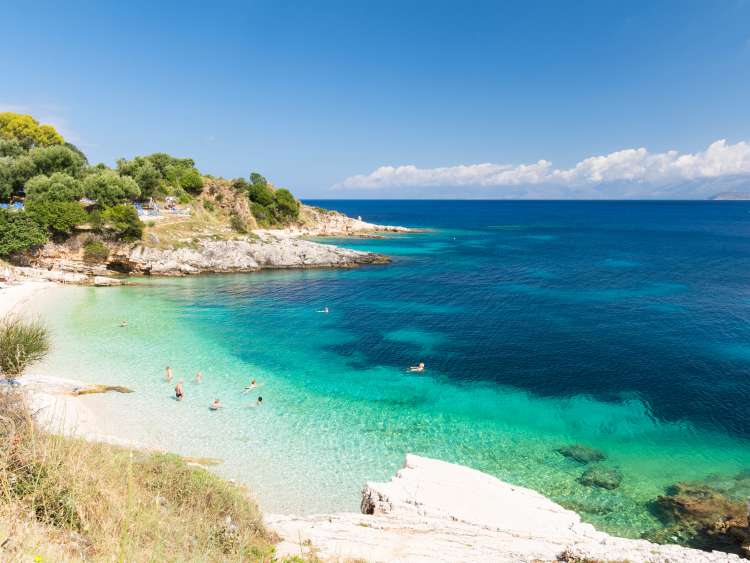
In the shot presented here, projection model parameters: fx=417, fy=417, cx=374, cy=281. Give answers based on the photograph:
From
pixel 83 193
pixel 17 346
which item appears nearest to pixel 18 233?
pixel 83 193

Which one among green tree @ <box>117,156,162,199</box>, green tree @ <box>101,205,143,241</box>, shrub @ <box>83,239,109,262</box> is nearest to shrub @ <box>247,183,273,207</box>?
green tree @ <box>117,156,162,199</box>

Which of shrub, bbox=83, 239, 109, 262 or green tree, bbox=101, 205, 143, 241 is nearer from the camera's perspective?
shrub, bbox=83, 239, 109, 262

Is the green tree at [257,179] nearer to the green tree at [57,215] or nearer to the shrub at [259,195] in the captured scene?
the shrub at [259,195]

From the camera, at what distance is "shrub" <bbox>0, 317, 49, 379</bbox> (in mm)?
20141

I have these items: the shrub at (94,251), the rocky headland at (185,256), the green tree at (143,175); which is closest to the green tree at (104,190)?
the rocky headland at (185,256)

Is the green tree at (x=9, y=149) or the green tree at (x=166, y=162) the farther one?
the green tree at (x=166, y=162)

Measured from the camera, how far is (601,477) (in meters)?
19.2

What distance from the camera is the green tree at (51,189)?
2356 inches

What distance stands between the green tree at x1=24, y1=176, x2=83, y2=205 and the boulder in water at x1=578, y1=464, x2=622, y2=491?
7172 cm

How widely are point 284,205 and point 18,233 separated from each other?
5759cm

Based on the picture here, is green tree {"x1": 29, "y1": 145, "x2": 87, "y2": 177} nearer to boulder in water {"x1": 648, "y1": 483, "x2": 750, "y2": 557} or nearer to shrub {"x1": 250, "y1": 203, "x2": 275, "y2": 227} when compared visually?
shrub {"x1": 250, "y1": 203, "x2": 275, "y2": 227}

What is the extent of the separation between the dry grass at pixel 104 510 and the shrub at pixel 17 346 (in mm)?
11255

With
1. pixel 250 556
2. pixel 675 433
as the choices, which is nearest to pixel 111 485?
pixel 250 556

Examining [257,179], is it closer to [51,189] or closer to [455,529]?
[51,189]
